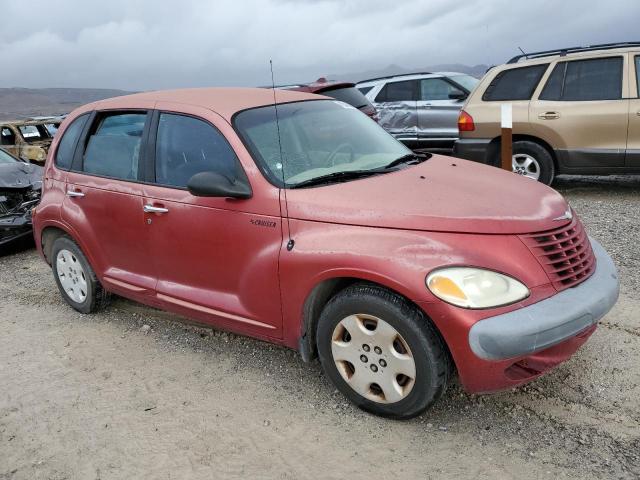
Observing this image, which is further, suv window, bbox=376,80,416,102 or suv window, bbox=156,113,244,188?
suv window, bbox=376,80,416,102

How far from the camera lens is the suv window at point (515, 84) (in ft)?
24.3

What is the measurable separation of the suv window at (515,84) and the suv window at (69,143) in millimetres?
5187

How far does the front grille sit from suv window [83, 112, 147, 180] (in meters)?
2.60

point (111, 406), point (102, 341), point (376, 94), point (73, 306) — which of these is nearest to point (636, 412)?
point (111, 406)

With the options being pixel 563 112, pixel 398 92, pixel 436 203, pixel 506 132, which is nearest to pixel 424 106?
pixel 398 92

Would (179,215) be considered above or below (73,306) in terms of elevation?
above

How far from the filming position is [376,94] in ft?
35.0

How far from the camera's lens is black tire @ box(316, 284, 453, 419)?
275 centimetres

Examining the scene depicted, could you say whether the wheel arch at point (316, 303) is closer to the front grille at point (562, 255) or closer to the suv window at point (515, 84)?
the front grille at point (562, 255)

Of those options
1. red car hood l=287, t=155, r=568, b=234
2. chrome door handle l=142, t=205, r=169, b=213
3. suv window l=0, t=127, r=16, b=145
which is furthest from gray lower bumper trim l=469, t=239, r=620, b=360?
suv window l=0, t=127, r=16, b=145

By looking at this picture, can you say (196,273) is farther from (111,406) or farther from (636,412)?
(636,412)

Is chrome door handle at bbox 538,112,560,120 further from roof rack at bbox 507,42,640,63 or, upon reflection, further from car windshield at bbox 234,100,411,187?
car windshield at bbox 234,100,411,187

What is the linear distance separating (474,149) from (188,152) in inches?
195

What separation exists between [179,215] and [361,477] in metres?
1.89
